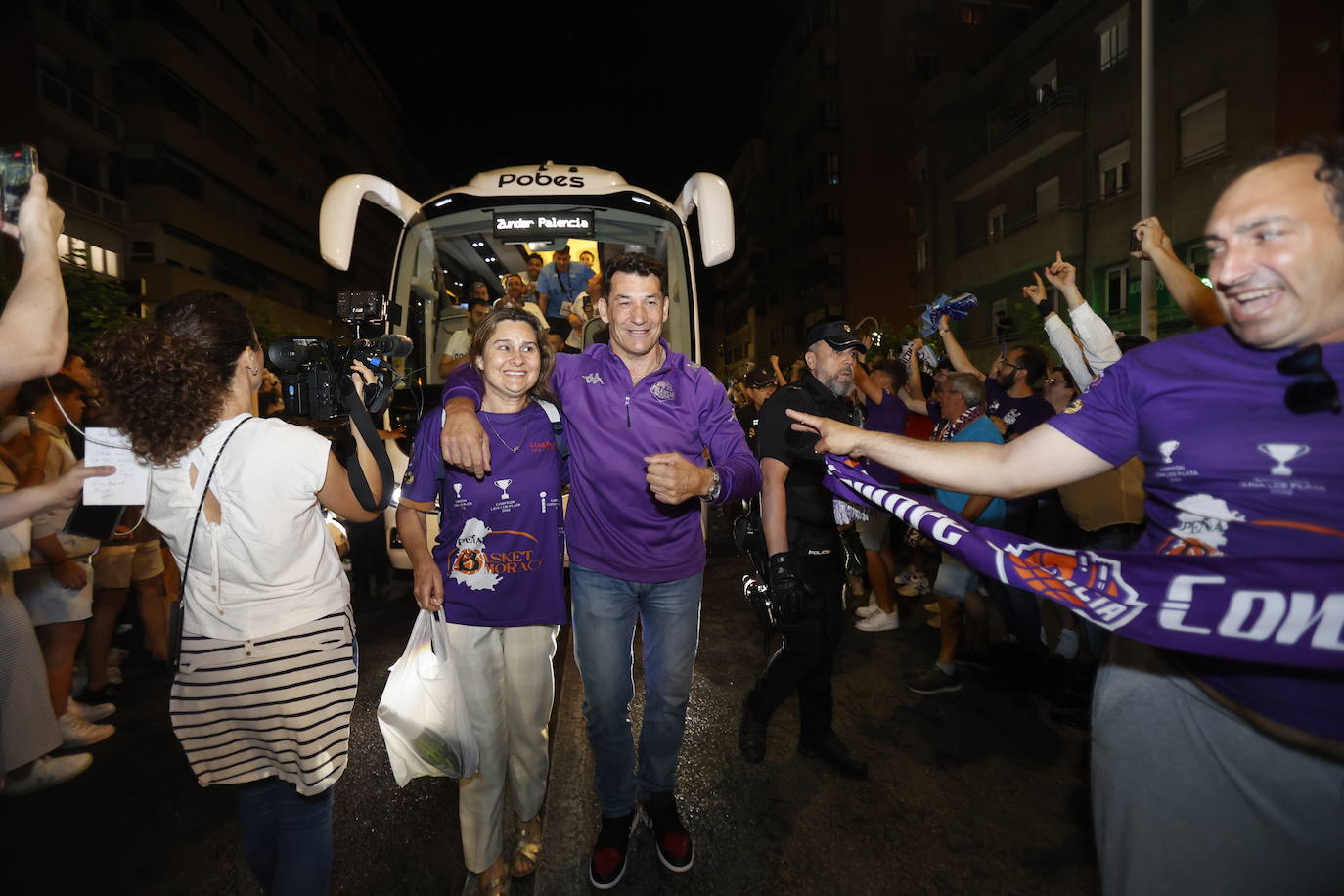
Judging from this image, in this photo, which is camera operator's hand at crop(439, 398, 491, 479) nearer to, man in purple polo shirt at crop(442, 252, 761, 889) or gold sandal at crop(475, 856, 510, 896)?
man in purple polo shirt at crop(442, 252, 761, 889)

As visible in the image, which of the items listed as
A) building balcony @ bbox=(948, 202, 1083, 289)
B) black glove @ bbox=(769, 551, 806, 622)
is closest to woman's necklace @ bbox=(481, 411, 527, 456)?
black glove @ bbox=(769, 551, 806, 622)

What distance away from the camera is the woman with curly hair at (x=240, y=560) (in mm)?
1894

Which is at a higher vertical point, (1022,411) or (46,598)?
(1022,411)

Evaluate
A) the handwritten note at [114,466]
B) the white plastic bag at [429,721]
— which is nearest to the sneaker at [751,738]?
the white plastic bag at [429,721]

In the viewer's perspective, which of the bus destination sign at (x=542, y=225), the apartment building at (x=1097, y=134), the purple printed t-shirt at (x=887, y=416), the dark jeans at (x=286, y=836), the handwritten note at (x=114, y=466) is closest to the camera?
the handwritten note at (x=114, y=466)

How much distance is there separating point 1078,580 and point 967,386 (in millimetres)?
3535

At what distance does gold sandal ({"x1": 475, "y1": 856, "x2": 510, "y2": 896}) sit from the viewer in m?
2.54

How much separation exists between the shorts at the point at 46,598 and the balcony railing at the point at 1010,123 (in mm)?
25148

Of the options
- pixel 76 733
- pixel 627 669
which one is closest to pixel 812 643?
pixel 627 669

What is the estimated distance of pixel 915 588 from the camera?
673 centimetres

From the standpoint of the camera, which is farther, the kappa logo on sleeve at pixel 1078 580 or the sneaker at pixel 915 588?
the sneaker at pixel 915 588

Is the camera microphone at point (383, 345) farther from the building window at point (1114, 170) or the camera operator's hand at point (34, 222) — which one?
the building window at point (1114, 170)

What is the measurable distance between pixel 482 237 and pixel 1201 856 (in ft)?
23.8

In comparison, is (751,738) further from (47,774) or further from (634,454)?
(47,774)
